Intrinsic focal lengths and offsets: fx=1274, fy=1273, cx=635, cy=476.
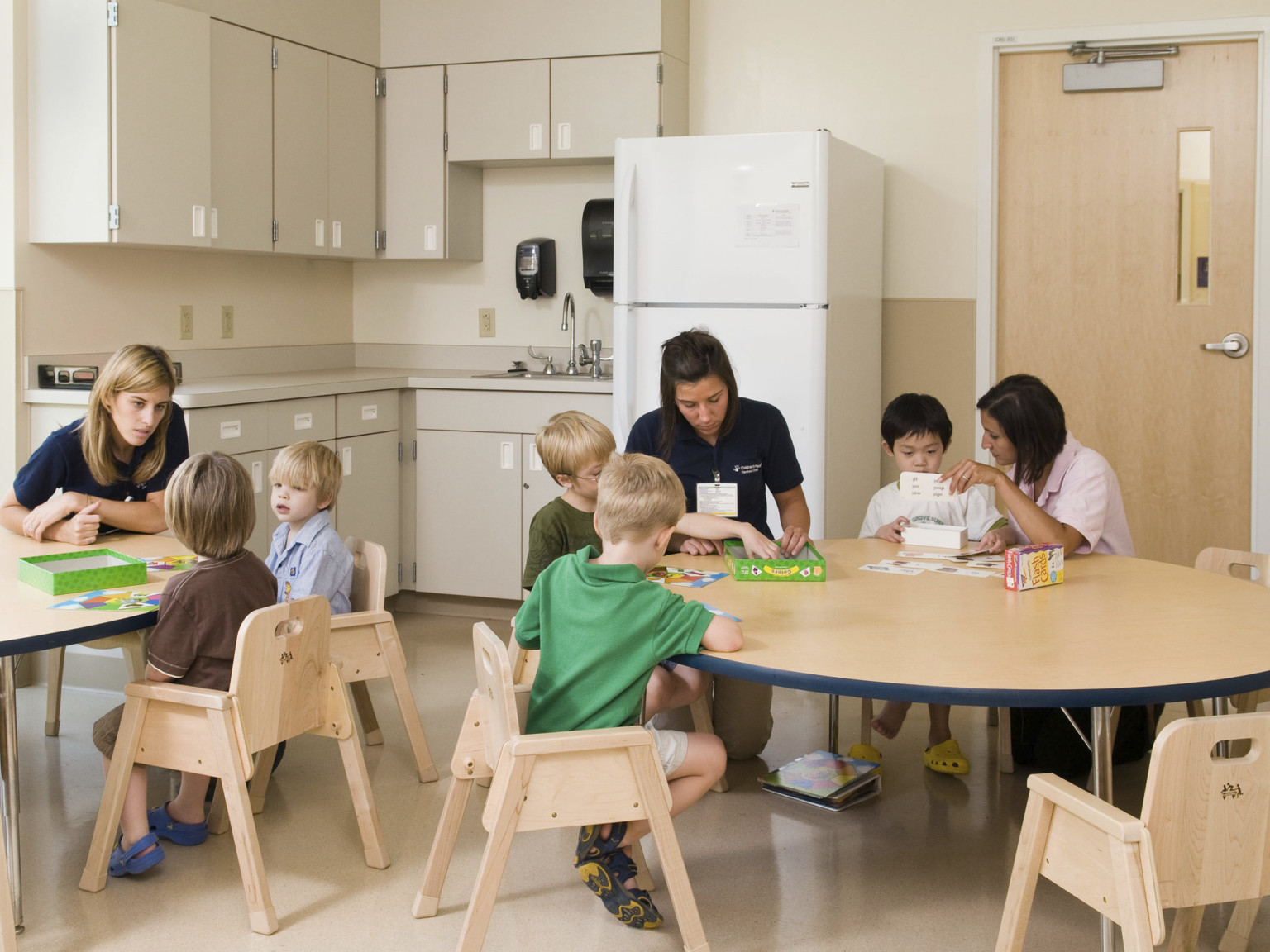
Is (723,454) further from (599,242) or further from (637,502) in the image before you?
(599,242)

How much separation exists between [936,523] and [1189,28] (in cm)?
244

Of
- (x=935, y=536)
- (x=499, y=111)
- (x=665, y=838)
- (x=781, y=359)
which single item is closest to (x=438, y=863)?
(x=665, y=838)

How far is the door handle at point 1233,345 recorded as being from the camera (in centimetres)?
443

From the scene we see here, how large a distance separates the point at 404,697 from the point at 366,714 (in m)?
0.33

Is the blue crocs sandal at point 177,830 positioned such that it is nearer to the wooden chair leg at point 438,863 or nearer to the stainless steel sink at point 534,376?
the wooden chair leg at point 438,863

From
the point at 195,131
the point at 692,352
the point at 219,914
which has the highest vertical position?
the point at 195,131

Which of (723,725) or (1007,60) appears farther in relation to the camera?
(1007,60)

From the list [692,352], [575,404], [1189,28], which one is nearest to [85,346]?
[575,404]

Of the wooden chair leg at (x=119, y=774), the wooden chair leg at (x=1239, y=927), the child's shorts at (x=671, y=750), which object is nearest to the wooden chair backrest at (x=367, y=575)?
the wooden chair leg at (x=119, y=774)

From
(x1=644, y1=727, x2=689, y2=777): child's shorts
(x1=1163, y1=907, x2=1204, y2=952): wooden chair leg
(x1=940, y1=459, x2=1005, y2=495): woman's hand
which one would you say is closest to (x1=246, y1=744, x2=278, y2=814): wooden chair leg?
(x1=644, y1=727, x2=689, y2=777): child's shorts

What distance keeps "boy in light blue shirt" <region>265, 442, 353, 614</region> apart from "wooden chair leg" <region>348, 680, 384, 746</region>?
0.35 metres

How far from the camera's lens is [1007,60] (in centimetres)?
459

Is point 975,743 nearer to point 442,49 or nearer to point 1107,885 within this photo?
point 1107,885

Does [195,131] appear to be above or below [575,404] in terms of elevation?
above
